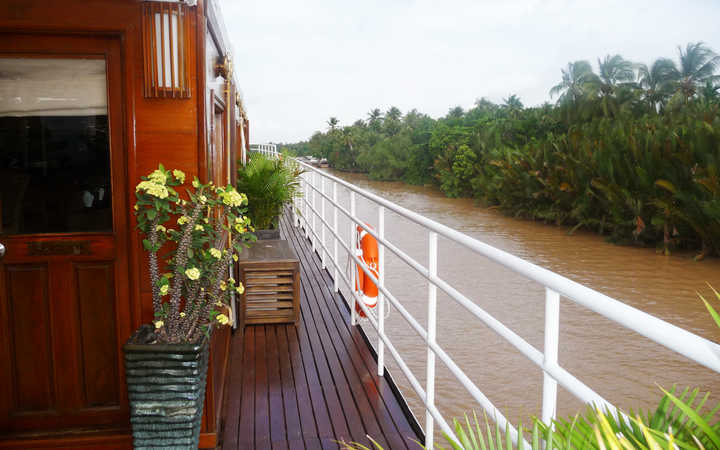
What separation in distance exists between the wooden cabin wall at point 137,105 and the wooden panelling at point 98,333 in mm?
110

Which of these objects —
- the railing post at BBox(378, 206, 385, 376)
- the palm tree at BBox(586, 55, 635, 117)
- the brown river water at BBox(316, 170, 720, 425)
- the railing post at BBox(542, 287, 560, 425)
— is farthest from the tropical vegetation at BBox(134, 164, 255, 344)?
the palm tree at BBox(586, 55, 635, 117)

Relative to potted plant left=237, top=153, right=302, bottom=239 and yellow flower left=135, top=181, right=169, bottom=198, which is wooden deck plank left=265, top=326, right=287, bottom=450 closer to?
yellow flower left=135, top=181, right=169, bottom=198

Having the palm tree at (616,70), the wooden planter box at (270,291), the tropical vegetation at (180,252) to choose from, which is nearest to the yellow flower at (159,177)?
the tropical vegetation at (180,252)

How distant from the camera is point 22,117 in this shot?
246 centimetres

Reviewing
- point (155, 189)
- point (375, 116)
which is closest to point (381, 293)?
point (155, 189)

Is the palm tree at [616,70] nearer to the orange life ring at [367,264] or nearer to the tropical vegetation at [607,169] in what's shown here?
the tropical vegetation at [607,169]

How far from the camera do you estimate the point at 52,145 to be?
2.48 m

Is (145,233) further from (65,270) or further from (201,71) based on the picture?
(201,71)

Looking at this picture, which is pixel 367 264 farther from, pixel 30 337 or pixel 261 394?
pixel 30 337

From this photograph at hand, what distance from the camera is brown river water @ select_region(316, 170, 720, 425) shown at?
6488 millimetres

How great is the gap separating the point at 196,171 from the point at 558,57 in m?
85.1

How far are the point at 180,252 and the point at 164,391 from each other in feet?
1.65

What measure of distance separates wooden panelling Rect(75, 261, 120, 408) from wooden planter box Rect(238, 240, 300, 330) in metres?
1.73

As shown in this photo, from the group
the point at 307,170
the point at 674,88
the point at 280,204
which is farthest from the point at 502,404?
the point at 674,88
